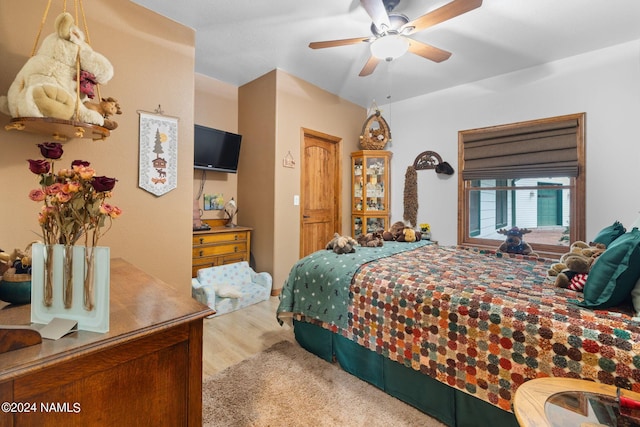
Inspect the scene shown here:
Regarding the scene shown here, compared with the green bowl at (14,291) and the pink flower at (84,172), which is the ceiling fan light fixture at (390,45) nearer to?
the pink flower at (84,172)

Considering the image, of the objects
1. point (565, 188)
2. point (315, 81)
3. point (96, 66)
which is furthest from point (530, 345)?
point (315, 81)

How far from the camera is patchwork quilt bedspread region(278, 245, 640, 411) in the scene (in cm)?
107

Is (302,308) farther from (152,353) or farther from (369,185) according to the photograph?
(369,185)

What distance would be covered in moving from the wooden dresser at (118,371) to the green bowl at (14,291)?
0.03m

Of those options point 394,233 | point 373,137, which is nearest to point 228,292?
point 394,233

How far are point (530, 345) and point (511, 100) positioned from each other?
3295 millimetres

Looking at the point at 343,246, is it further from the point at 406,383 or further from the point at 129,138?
the point at 129,138

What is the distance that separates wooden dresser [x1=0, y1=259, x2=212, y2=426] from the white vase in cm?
5

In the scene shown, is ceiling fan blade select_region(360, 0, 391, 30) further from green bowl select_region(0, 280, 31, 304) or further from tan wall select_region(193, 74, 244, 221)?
tan wall select_region(193, 74, 244, 221)

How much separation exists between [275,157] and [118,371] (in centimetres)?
283

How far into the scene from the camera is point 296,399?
1.63m

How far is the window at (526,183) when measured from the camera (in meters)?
3.08

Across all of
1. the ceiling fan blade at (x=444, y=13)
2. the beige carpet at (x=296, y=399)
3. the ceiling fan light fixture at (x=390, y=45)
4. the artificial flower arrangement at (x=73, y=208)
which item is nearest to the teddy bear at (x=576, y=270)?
the beige carpet at (x=296, y=399)

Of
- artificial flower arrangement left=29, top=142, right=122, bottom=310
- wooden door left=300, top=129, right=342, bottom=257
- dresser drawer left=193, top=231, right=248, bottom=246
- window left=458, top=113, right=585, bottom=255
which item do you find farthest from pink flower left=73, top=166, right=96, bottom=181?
window left=458, top=113, right=585, bottom=255
